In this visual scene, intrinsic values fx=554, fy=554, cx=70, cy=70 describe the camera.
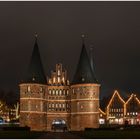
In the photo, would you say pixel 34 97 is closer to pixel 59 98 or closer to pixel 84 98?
pixel 59 98

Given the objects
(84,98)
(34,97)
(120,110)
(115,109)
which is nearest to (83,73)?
(84,98)

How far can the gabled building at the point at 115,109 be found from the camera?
124 m

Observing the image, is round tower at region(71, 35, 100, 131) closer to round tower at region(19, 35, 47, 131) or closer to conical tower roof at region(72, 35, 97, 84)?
conical tower roof at region(72, 35, 97, 84)

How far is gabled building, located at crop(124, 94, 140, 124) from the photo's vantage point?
121 meters

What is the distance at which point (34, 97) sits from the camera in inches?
3223

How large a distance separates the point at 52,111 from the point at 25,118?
5.93 m

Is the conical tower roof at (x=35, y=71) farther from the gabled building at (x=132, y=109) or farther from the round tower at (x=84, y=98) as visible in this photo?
the gabled building at (x=132, y=109)

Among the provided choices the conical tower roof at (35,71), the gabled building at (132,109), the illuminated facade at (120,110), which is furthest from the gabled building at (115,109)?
the conical tower roof at (35,71)

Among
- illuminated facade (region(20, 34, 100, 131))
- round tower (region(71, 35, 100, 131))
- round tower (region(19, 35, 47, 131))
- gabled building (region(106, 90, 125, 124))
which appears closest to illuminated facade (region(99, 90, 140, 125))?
gabled building (region(106, 90, 125, 124))

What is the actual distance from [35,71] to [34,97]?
12.8ft

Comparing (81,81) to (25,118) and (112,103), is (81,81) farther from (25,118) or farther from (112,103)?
(112,103)

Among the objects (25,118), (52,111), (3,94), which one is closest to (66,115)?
(52,111)

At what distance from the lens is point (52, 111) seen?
280 ft

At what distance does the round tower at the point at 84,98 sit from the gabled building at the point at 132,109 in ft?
126
